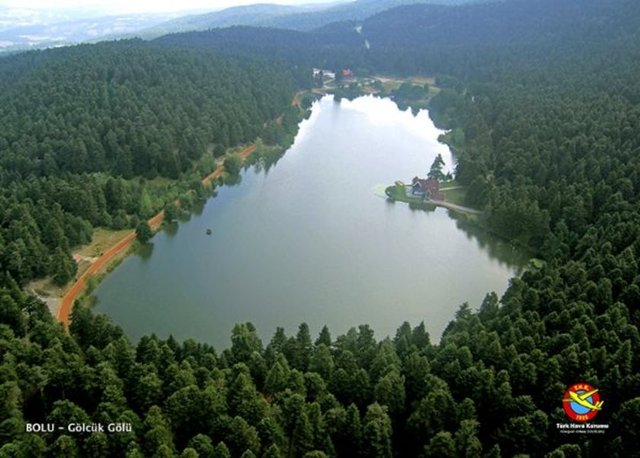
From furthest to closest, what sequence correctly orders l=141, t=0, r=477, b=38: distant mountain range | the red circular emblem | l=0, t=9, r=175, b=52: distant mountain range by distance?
1. l=141, t=0, r=477, b=38: distant mountain range
2. l=0, t=9, r=175, b=52: distant mountain range
3. the red circular emblem

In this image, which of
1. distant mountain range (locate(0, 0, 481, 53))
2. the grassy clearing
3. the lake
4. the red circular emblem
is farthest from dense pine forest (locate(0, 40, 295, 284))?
distant mountain range (locate(0, 0, 481, 53))

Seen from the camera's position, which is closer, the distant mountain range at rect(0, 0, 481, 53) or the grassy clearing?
the grassy clearing

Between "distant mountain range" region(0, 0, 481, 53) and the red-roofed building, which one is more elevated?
"distant mountain range" region(0, 0, 481, 53)

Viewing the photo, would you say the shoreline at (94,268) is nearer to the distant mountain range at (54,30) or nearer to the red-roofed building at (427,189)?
the red-roofed building at (427,189)

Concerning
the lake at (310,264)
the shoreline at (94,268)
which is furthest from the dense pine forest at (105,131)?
the lake at (310,264)

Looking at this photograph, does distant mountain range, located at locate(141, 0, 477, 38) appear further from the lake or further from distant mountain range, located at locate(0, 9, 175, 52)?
the lake

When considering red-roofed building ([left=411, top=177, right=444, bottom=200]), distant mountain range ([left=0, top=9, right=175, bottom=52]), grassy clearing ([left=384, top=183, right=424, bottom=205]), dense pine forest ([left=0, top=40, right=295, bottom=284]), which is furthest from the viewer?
distant mountain range ([left=0, top=9, right=175, bottom=52])
